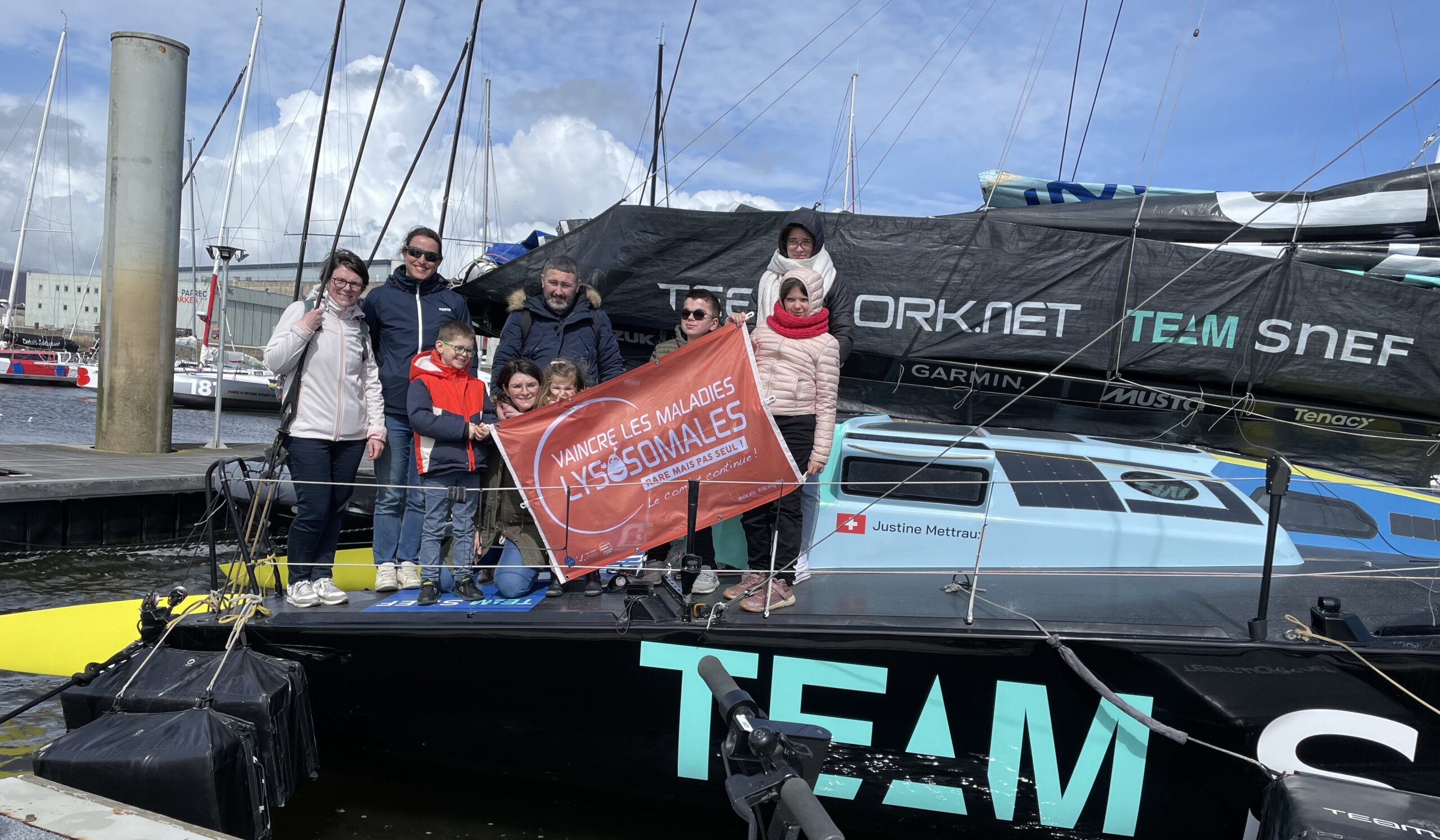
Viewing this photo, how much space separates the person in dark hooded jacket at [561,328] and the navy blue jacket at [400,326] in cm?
28

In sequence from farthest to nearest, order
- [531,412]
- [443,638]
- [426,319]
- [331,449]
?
[426,319]
[331,449]
[531,412]
[443,638]

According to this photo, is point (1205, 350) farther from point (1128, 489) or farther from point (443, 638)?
point (443, 638)

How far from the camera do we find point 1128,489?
445 cm

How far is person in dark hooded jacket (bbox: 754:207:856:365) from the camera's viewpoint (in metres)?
4.18

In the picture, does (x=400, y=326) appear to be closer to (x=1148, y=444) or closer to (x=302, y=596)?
(x=302, y=596)

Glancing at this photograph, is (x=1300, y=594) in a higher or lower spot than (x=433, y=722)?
higher

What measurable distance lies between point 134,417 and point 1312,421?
1290 centimetres

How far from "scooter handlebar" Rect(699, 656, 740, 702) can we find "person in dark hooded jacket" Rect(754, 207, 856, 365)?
2365 mm

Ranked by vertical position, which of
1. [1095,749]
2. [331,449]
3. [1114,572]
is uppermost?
[331,449]

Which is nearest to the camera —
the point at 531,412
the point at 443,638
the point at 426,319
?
the point at 443,638

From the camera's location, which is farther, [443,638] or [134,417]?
[134,417]

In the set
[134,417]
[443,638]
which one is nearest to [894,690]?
[443,638]

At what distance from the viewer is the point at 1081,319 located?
4.40m

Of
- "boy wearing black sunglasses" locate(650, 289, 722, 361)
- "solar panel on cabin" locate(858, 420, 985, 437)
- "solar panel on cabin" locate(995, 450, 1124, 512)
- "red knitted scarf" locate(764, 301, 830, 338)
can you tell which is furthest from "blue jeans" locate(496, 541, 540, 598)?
"solar panel on cabin" locate(995, 450, 1124, 512)
